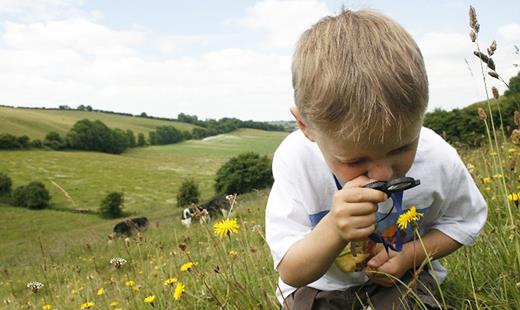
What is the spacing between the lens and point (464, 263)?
2.21 m

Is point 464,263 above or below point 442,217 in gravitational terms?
below

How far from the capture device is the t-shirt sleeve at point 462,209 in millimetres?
1950

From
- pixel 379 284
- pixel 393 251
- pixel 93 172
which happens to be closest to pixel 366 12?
pixel 393 251

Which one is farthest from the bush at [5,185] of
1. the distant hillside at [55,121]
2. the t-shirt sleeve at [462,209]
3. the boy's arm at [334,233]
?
the t-shirt sleeve at [462,209]

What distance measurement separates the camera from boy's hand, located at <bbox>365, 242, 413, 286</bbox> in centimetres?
184

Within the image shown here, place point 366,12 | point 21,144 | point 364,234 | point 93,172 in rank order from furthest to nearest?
point 21,144 < point 93,172 < point 366,12 < point 364,234

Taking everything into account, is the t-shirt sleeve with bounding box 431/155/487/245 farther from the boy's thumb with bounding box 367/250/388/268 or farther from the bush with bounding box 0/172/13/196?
the bush with bounding box 0/172/13/196

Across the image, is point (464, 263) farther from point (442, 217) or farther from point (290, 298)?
point (290, 298)

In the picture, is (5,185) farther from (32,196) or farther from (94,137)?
(94,137)

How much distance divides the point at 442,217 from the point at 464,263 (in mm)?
335

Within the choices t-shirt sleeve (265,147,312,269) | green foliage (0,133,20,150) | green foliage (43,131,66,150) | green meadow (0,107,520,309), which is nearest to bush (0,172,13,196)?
green meadow (0,107,520,309)

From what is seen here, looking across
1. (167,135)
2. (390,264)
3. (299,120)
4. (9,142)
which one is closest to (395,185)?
(299,120)

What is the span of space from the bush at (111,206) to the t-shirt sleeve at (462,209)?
5861 centimetres

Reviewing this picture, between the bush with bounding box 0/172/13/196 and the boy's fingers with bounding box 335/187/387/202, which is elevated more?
the boy's fingers with bounding box 335/187/387/202
